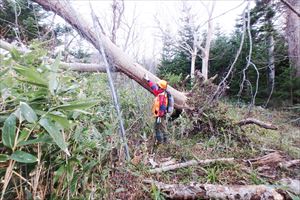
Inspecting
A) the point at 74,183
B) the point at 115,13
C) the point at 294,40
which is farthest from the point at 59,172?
the point at 294,40

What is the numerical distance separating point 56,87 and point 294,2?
314 centimetres

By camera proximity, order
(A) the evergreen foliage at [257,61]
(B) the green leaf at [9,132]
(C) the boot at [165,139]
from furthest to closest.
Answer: (A) the evergreen foliage at [257,61]
(C) the boot at [165,139]
(B) the green leaf at [9,132]

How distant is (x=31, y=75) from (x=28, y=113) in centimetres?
11

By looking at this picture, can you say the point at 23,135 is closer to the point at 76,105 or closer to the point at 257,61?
the point at 76,105

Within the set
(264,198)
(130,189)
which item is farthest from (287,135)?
(130,189)

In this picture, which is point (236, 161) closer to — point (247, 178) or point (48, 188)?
point (247, 178)

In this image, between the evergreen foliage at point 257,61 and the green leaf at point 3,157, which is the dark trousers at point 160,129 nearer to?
the evergreen foliage at point 257,61

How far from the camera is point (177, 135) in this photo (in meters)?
3.61

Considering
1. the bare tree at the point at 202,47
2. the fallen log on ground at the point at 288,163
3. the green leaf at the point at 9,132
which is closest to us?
the green leaf at the point at 9,132

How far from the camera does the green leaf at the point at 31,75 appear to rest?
25.2 inches

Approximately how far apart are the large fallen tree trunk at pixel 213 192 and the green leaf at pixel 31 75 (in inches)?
66.3

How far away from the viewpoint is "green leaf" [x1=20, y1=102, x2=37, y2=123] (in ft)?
1.90

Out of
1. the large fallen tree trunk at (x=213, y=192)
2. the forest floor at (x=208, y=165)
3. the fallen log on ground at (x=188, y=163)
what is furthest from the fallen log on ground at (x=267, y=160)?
the large fallen tree trunk at (x=213, y=192)

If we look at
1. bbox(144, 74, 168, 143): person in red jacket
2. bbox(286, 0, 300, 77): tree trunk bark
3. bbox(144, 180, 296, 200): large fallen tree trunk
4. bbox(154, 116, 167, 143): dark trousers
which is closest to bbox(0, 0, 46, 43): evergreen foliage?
bbox(144, 74, 168, 143): person in red jacket
